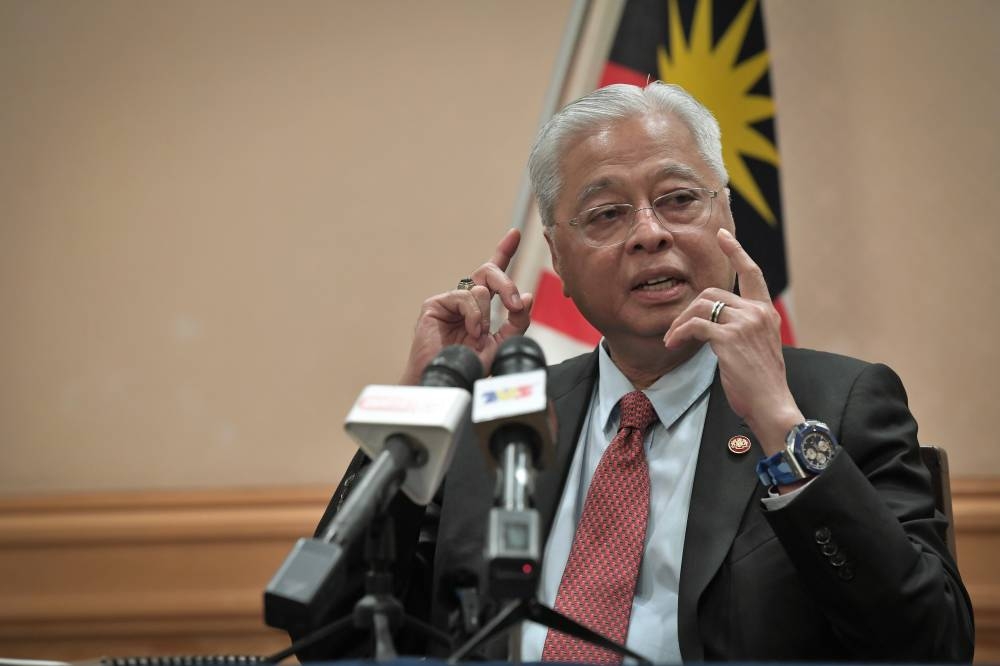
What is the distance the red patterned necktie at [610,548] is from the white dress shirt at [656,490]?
0.08ft

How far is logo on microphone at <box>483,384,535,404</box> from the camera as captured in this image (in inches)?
36.0

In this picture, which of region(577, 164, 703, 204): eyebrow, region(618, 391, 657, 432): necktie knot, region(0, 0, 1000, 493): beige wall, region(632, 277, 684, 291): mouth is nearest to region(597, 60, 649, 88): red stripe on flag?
region(0, 0, 1000, 493): beige wall

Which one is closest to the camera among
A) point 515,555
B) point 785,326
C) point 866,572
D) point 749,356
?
point 515,555

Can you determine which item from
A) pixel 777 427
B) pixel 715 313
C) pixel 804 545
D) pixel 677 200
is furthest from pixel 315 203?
pixel 804 545

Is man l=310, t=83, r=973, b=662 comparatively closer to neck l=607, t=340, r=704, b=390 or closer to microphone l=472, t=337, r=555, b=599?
neck l=607, t=340, r=704, b=390

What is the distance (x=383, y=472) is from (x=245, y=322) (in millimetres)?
2043

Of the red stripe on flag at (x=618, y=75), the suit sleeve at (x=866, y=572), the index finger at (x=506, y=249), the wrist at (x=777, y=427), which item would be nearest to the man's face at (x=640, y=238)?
the index finger at (x=506, y=249)

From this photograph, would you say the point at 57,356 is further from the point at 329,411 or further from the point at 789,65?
the point at 789,65

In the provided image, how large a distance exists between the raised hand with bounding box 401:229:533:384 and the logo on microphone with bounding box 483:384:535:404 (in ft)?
1.97

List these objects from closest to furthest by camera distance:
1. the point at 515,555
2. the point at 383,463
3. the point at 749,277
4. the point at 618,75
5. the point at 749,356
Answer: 1. the point at 515,555
2. the point at 383,463
3. the point at 749,356
4. the point at 749,277
5. the point at 618,75

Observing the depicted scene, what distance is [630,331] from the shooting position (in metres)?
1.69

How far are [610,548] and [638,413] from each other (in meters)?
0.25

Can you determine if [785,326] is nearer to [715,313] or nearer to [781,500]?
[715,313]

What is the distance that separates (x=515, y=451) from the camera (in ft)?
2.95
